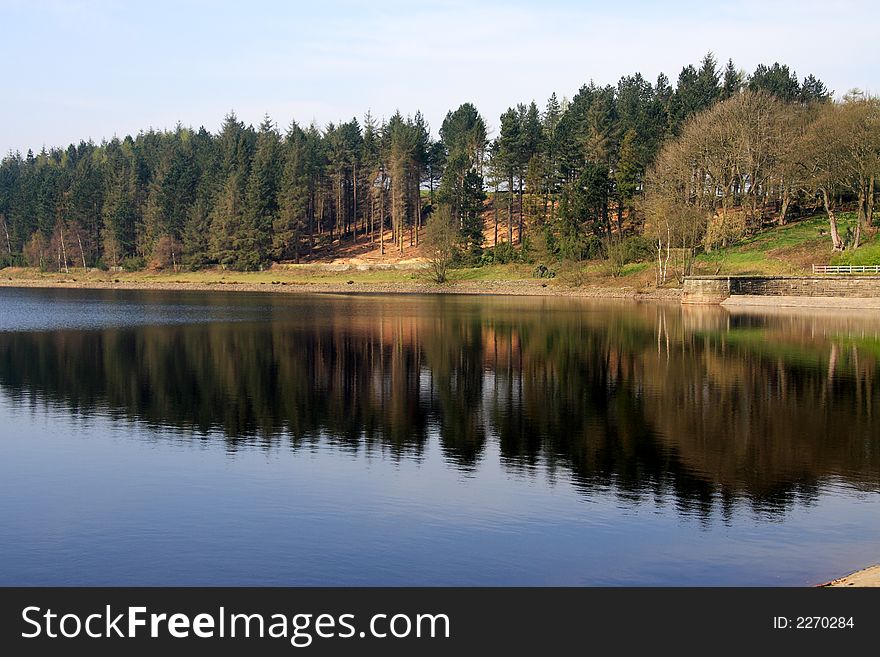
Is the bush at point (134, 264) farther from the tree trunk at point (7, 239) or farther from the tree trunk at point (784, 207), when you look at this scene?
the tree trunk at point (784, 207)

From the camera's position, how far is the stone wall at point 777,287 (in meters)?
75.6

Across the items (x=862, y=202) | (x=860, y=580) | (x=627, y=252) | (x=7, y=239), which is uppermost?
(x=862, y=202)

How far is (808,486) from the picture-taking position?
2108cm

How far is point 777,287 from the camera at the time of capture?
7900cm

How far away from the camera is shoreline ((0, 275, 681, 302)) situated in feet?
313

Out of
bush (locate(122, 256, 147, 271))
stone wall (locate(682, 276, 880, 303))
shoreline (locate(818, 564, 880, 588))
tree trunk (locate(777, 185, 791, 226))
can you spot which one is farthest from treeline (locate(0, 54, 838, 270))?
shoreline (locate(818, 564, 880, 588))

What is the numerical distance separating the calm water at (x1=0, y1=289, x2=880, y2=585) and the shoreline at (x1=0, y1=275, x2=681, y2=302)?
45.4 metres

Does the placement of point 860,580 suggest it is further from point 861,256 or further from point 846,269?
point 861,256

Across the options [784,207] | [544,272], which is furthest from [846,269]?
[544,272]

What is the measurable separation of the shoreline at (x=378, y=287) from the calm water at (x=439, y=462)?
45362mm

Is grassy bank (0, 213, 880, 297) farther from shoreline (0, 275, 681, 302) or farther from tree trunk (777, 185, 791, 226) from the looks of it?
tree trunk (777, 185, 791, 226)

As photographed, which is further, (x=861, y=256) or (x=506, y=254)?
(x=506, y=254)

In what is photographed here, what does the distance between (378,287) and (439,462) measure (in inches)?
3690
